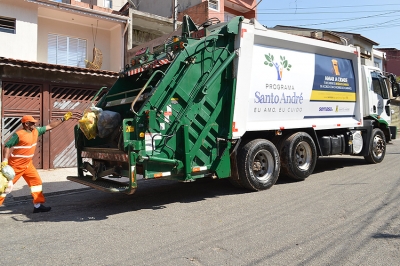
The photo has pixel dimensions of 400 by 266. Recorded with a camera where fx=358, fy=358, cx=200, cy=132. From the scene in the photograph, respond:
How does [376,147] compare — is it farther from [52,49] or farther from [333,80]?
[52,49]

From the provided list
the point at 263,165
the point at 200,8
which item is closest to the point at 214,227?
the point at 263,165

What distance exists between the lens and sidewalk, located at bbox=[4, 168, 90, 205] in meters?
6.77

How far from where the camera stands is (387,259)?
3449 mm

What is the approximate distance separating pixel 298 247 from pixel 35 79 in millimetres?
8679

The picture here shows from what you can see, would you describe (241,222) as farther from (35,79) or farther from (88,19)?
(88,19)

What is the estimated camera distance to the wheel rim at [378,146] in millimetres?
9648

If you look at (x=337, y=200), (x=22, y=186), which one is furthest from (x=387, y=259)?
(x=22, y=186)

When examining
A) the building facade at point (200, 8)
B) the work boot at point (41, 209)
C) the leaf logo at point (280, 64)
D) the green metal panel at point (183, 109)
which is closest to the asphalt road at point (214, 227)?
the work boot at point (41, 209)

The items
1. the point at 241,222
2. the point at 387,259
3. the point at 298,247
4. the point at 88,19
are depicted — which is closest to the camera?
the point at 387,259

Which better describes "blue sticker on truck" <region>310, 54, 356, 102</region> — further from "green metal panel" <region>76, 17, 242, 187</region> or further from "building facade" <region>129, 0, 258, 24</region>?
"building facade" <region>129, 0, 258, 24</region>

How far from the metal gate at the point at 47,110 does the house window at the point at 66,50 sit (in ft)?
10.9

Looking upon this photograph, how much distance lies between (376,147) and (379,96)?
4.71 ft

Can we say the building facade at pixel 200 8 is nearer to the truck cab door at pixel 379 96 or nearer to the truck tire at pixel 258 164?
the truck cab door at pixel 379 96

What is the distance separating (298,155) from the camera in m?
7.47
